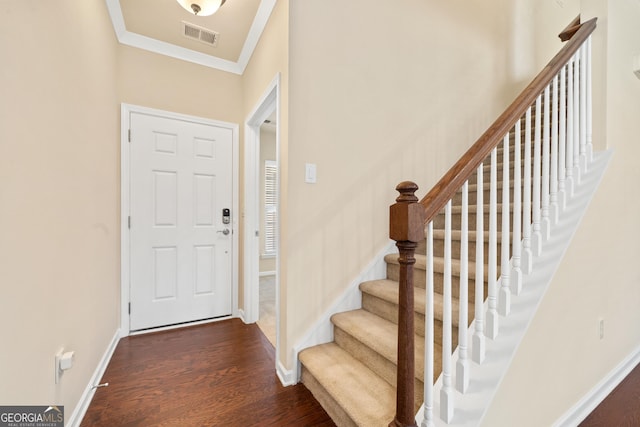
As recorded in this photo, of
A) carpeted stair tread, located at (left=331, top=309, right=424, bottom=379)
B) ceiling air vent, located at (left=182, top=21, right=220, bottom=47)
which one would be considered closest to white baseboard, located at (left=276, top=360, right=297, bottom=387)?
carpeted stair tread, located at (left=331, top=309, right=424, bottom=379)

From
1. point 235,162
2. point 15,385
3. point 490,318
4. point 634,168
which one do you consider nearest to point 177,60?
point 235,162

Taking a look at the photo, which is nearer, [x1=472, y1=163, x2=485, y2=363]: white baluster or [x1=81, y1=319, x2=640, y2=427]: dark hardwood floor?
[x1=472, y1=163, x2=485, y2=363]: white baluster

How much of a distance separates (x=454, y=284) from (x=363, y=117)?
1.29 m

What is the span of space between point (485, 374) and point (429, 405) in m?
0.29

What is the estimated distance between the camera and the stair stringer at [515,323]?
0.99 metres

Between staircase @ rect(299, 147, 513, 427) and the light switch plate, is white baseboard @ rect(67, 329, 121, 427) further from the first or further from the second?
the light switch plate

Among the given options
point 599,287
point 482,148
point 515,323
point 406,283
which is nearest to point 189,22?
point 482,148

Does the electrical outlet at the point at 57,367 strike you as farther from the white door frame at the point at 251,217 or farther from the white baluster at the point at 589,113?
the white baluster at the point at 589,113

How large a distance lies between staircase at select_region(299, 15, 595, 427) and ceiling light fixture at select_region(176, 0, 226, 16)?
205cm

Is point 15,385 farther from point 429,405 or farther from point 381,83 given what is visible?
point 381,83

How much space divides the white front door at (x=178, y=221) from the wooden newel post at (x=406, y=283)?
88.9 inches

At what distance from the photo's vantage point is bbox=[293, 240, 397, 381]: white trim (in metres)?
1.78

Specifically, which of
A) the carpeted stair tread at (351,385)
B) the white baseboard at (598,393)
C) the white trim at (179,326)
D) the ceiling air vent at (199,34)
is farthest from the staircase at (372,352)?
the ceiling air vent at (199,34)

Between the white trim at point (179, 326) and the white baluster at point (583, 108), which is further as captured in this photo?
the white trim at point (179, 326)
